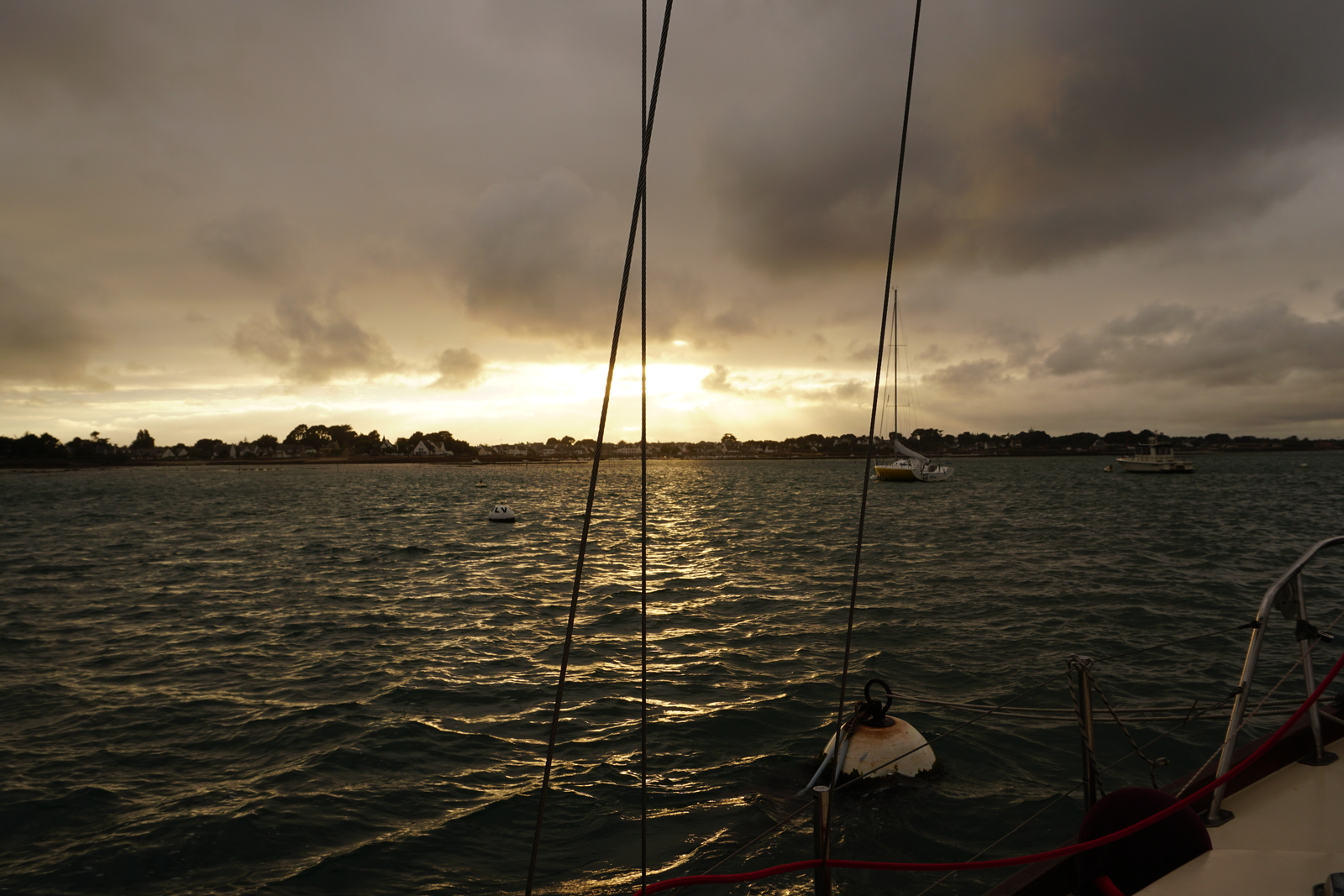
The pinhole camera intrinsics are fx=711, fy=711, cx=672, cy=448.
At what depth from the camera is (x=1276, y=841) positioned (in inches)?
160

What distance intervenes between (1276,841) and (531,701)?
36.4 ft

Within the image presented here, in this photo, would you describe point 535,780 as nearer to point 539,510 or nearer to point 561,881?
point 561,881

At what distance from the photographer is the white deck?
3600 millimetres

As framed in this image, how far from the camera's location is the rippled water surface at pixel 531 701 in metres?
8.02

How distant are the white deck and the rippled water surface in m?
3.50

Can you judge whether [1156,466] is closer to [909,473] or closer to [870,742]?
[909,473]

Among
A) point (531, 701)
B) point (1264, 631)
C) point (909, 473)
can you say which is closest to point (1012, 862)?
point (1264, 631)

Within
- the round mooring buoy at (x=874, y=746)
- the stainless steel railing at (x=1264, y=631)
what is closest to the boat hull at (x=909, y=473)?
the round mooring buoy at (x=874, y=746)

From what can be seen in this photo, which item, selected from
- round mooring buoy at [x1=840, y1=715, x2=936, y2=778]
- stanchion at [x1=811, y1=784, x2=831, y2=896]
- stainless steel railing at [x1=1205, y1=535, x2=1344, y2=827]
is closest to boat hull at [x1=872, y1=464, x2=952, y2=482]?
round mooring buoy at [x1=840, y1=715, x2=936, y2=778]

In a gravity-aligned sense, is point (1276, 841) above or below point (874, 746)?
above

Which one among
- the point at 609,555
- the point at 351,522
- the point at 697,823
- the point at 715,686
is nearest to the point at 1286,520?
the point at 609,555

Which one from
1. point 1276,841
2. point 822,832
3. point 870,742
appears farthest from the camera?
point 870,742

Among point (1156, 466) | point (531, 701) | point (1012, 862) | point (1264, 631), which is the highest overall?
point (1156, 466)

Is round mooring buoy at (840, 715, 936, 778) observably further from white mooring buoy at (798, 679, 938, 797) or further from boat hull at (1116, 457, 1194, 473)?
boat hull at (1116, 457, 1194, 473)
